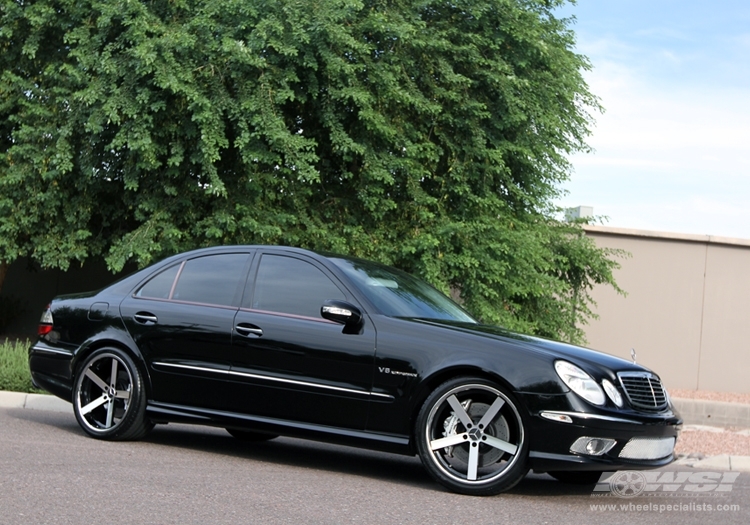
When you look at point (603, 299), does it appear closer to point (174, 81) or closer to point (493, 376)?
point (174, 81)

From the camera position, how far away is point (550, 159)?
16906 mm

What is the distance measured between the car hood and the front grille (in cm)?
6

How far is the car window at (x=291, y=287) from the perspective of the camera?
716 cm

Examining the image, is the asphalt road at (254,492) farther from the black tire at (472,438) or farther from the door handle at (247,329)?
the door handle at (247,329)

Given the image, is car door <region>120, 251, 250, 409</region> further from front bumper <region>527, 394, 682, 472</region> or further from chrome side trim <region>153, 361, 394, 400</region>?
front bumper <region>527, 394, 682, 472</region>

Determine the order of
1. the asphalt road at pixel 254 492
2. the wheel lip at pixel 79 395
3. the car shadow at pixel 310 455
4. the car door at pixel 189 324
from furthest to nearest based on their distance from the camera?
the wheel lip at pixel 79 395 < the car door at pixel 189 324 < the car shadow at pixel 310 455 < the asphalt road at pixel 254 492

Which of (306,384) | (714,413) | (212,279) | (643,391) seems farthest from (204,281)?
(714,413)

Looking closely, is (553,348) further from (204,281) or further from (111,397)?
(111,397)

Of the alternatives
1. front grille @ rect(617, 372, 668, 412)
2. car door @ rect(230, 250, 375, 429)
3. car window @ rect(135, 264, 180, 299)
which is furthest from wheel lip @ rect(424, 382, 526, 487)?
car window @ rect(135, 264, 180, 299)

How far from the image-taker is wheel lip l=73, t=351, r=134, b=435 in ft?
25.1

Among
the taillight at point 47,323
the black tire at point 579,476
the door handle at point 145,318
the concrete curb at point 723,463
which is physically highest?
the door handle at point 145,318

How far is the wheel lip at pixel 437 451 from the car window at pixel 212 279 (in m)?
1.94

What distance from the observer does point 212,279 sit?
770 cm

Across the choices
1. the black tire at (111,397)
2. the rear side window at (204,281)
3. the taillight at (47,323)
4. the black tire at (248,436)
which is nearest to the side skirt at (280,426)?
the black tire at (111,397)
